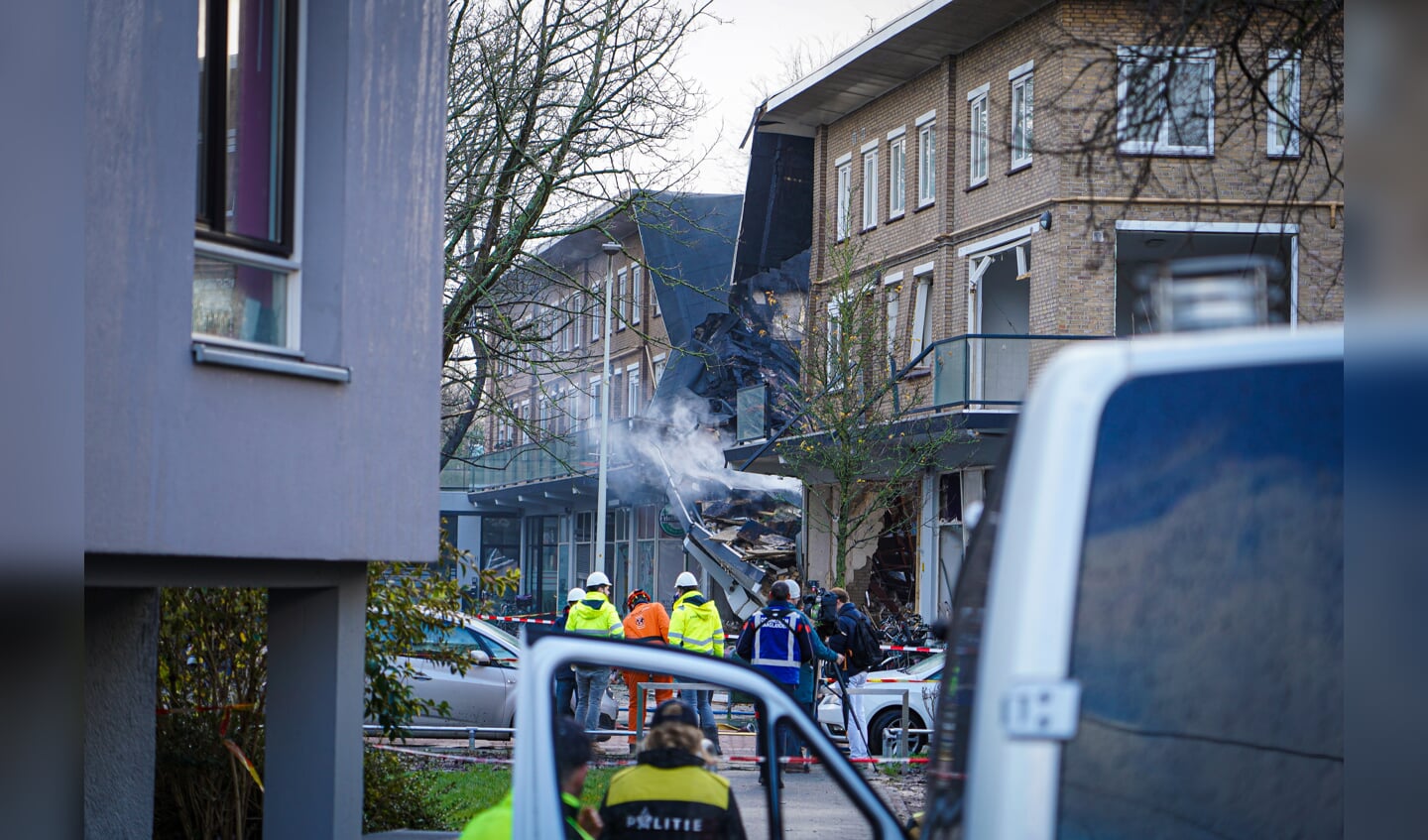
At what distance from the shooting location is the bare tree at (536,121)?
1158 centimetres

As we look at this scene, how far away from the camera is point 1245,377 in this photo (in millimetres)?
1567

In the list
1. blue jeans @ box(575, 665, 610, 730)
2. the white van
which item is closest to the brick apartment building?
the white van

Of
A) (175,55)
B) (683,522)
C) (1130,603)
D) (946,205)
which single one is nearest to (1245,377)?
(1130,603)

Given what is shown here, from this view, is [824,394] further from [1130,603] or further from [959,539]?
[1130,603]

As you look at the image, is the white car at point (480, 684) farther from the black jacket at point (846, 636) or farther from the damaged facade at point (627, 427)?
the black jacket at point (846, 636)

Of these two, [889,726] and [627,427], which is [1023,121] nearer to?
[889,726]

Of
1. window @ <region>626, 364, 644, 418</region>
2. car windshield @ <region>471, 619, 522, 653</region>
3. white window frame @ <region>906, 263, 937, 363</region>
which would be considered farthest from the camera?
window @ <region>626, 364, 644, 418</region>

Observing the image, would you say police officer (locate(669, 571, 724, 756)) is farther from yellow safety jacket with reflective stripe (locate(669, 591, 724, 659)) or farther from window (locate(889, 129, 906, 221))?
window (locate(889, 129, 906, 221))

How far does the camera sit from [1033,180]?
11.7m

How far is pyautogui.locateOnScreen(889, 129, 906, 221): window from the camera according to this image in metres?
20.5

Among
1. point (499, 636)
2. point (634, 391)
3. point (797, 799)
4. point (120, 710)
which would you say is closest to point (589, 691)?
point (797, 799)

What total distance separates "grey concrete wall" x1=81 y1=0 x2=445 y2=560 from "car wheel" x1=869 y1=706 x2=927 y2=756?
666cm

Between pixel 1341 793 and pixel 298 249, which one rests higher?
pixel 298 249

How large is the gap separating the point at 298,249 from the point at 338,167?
35 centimetres
